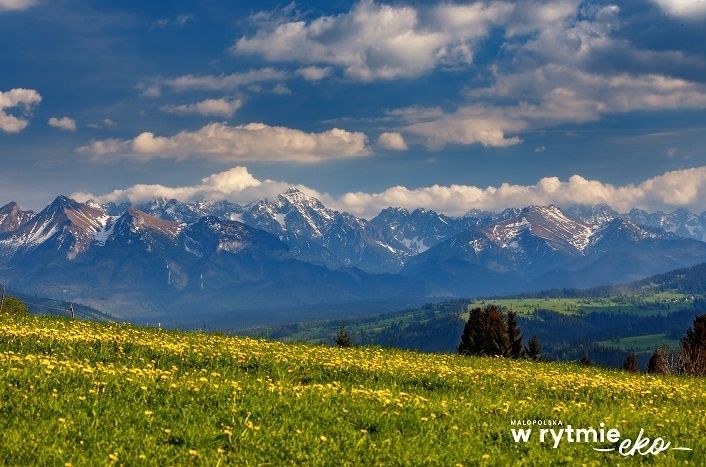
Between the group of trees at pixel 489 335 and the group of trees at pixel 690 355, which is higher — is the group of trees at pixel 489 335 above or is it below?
below

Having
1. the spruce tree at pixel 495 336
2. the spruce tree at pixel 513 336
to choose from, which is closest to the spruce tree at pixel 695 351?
the spruce tree at pixel 495 336

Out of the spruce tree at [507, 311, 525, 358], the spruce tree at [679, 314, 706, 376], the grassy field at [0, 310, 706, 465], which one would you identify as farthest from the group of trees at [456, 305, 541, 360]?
the grassy field at [0, 310, 706, 465]

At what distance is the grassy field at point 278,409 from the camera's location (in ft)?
42.7

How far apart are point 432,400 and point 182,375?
7.01 metres

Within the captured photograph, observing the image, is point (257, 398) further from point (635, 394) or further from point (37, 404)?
point (635, 394)

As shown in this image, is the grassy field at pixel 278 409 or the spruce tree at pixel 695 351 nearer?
the grassy field at pixel 278 409

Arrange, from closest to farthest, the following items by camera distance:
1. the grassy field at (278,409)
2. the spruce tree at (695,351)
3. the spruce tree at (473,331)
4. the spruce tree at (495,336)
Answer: the grassy field at (278,409) → the spruce tree at (695,351) → the spruce tree at (495,336) → the spruce tree at (473,331)

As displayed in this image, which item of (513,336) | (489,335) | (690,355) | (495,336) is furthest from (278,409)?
(513,336)

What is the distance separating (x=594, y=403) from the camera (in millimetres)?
21891

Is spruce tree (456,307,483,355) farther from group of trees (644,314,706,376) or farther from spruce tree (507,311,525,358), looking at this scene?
group of trees (644,314,706,376)

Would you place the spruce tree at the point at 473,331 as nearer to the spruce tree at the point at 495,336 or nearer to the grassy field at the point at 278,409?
the spruce tree at the point at 495,336

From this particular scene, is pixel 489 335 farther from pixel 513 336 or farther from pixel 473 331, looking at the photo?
pixel 513 336

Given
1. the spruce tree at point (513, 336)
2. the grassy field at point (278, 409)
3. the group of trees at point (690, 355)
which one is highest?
the grassy field at point (278, 409)

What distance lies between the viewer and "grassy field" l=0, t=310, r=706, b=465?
13.0 metres
